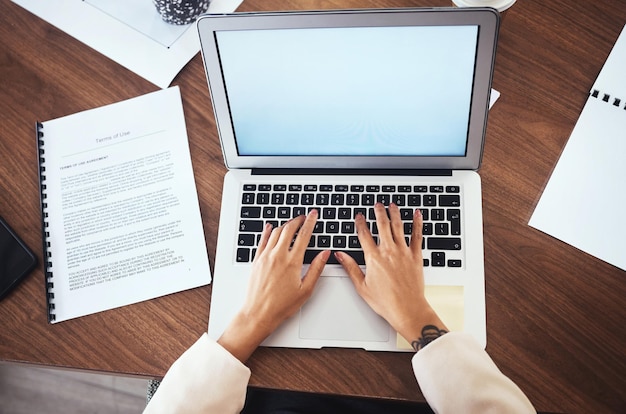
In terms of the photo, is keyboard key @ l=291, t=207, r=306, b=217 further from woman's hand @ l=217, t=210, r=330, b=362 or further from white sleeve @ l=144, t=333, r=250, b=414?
white sleeve @ l=144, t=333, r=250, b=414

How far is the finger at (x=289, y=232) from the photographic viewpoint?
79 centimetres

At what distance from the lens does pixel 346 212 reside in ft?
2.67

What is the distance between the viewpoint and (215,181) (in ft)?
2.85

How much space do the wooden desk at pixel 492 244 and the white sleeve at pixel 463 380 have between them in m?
0.05

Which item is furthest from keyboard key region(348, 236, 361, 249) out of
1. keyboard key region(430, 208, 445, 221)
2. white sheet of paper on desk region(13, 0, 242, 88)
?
white sheet of paper on desk region(13, 0, 242, 88)

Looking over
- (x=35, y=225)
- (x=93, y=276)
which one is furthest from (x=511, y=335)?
(x=35, y=225)

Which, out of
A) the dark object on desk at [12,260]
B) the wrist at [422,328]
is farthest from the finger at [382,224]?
the dark object on desk at [12,260]

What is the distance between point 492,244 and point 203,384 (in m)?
0.42

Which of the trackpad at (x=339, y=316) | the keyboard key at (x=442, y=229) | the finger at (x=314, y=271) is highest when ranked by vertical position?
the keyboard key at (x=442, y=229)

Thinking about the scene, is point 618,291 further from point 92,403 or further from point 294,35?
point 92,403

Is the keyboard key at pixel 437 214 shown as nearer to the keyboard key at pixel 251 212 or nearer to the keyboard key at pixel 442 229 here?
the keyboard key at pixel 442 229

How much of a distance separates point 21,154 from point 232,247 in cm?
38

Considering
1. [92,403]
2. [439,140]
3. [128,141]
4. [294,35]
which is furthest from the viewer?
[92,403]

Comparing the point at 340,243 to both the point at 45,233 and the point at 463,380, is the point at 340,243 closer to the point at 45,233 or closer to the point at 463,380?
the point at 463,380
